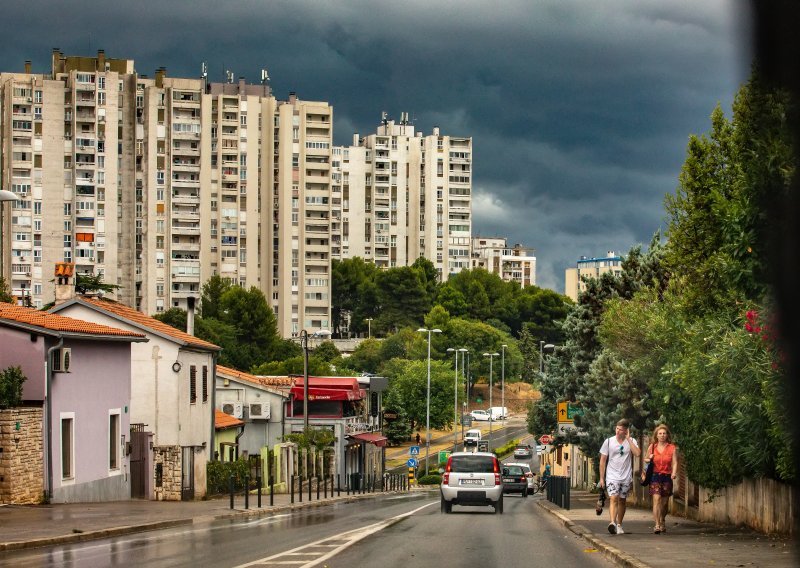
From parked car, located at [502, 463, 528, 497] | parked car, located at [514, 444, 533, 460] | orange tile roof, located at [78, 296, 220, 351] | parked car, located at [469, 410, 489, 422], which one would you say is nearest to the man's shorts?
orange tile roof, located at [78, 296, 220, 351]

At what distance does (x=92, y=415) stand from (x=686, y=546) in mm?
21393

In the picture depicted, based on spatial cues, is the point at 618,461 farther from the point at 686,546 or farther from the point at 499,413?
the point at 499,413

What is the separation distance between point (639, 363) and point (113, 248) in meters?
132

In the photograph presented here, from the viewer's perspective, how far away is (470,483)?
35.4 metres

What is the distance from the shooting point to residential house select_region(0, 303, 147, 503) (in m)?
31.0

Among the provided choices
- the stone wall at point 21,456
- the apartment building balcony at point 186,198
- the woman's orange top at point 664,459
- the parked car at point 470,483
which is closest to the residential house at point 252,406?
Result: the parked car at point 470,483

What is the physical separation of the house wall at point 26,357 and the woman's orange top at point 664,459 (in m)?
16.9

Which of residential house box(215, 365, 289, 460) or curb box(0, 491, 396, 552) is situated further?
residential house box(215, 365, 289, 460)

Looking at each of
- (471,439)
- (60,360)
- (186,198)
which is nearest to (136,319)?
(60,360)

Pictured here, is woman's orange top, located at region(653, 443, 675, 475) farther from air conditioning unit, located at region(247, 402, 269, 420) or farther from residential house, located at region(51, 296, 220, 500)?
air conditioning unit, located at region(247, 402, 269, 420)

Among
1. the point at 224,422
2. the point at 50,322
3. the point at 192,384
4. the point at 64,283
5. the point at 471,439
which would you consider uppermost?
the point at 64,283

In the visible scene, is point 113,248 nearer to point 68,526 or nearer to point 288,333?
point 288,333

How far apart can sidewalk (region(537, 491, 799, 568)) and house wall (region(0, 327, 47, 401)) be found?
14116mm

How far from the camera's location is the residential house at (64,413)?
3105 centimetres
